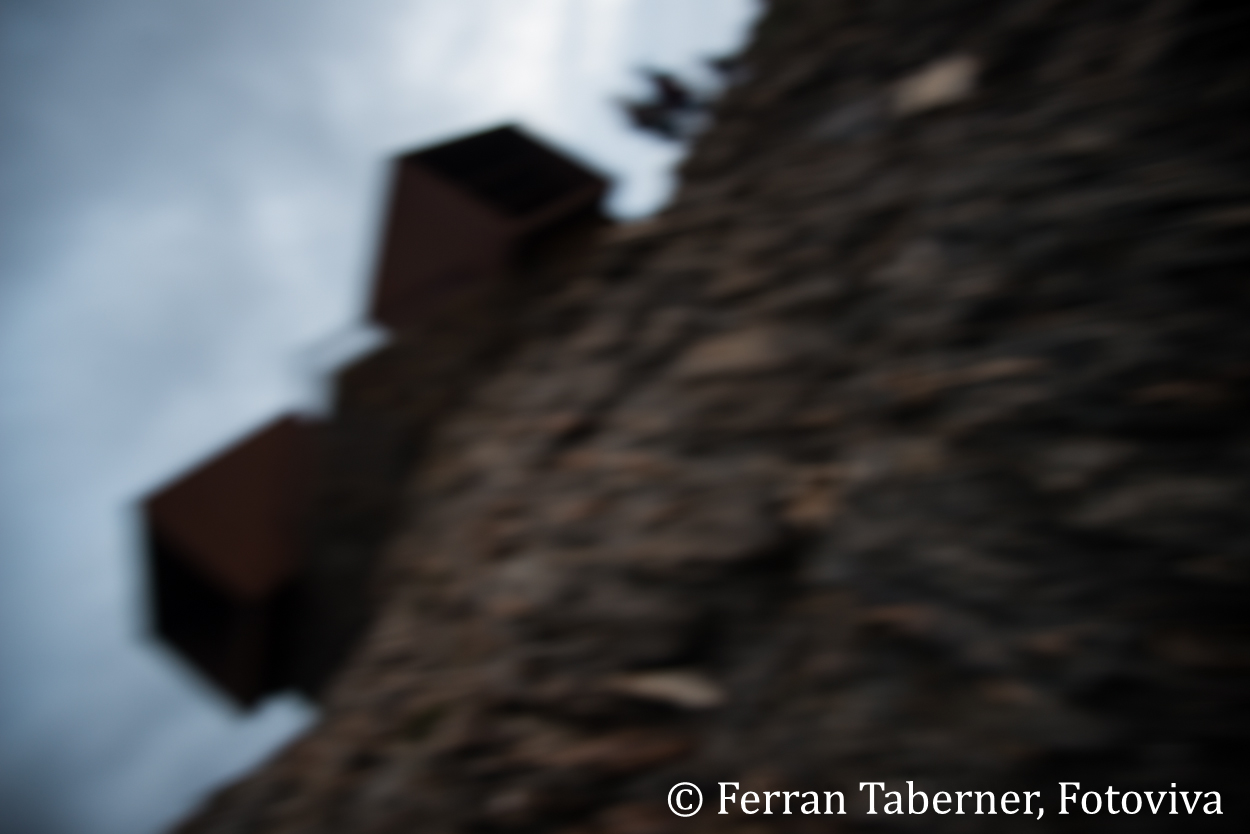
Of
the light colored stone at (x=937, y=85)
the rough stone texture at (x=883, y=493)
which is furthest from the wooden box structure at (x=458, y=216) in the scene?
the light colored stone at (x=937, y=85)

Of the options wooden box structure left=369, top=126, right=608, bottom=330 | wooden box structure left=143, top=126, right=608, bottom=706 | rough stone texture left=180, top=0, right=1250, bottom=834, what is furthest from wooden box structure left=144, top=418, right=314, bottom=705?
rough stone texture left=180, top=0, right=1250, bottom=834

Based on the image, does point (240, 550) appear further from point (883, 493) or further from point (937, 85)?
point (937, 85)

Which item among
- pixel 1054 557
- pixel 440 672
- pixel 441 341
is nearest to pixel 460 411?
pixel 441 341

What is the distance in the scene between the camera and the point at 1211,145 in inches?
60.9

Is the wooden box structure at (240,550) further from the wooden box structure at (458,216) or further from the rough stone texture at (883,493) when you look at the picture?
the rough stone texture at (883,493)

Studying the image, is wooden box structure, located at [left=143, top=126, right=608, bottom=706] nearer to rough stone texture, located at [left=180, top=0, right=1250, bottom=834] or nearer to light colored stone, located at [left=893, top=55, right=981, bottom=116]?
rough stone texture, located at [left=180, top=0, right=1250, bottom=834]

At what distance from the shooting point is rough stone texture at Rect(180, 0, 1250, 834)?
1100 millimetres

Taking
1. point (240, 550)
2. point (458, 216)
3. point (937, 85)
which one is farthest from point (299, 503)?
point (937, 85)

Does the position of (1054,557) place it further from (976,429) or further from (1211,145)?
(1211,145)

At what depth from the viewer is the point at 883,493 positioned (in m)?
1.47

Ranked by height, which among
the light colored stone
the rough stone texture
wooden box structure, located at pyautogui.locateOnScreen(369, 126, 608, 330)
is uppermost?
wooden box structure, located at pyautogui.locateOnScreen(369, 126, 608, 330)

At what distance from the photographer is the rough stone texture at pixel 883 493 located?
1100 mm

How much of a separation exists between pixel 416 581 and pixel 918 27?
109 inches

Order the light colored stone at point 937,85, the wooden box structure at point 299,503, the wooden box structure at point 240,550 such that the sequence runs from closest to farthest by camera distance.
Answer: the light colored stone at point 937,85 < the wooden box structure at point 299,503 < the wooden box structure at point 240,550
